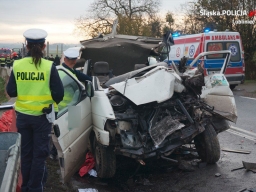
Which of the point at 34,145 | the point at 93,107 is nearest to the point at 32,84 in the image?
the point at 34,145

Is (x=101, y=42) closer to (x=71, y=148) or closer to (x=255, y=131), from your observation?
(x=255, y=131)

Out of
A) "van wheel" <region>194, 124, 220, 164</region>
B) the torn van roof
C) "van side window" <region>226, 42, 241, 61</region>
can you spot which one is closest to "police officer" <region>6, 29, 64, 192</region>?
"van wheel" <region>194, 124, 220, 164</region>

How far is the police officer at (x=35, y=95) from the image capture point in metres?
4.22

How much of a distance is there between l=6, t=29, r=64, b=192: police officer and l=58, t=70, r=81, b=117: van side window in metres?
0.88

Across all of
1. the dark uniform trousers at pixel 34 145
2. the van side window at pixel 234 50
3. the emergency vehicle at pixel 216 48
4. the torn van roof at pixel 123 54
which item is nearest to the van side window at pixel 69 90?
the dark uniform trousers at pixel 34 145

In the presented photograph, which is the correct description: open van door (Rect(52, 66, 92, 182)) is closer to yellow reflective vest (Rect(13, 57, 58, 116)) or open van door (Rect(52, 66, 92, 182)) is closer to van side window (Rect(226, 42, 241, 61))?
yellow reflective vest (Rect(13, 57, 58, 116))

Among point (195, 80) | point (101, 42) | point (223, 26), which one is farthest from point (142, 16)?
point (195, 80)

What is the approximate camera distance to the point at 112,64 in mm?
9188

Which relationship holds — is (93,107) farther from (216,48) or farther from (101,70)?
(216,48)

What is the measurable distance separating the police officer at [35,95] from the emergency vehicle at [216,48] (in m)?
11.2

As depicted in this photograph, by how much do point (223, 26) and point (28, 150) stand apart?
2037 cm

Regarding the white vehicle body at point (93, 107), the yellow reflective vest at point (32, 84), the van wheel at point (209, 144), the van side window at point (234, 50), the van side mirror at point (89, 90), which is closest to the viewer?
the yellow reflective vest at point (32, 84)

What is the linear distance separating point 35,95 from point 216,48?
12.3 meters

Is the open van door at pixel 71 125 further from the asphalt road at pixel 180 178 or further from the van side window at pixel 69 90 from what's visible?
the asphalt road at pixel 180 178
